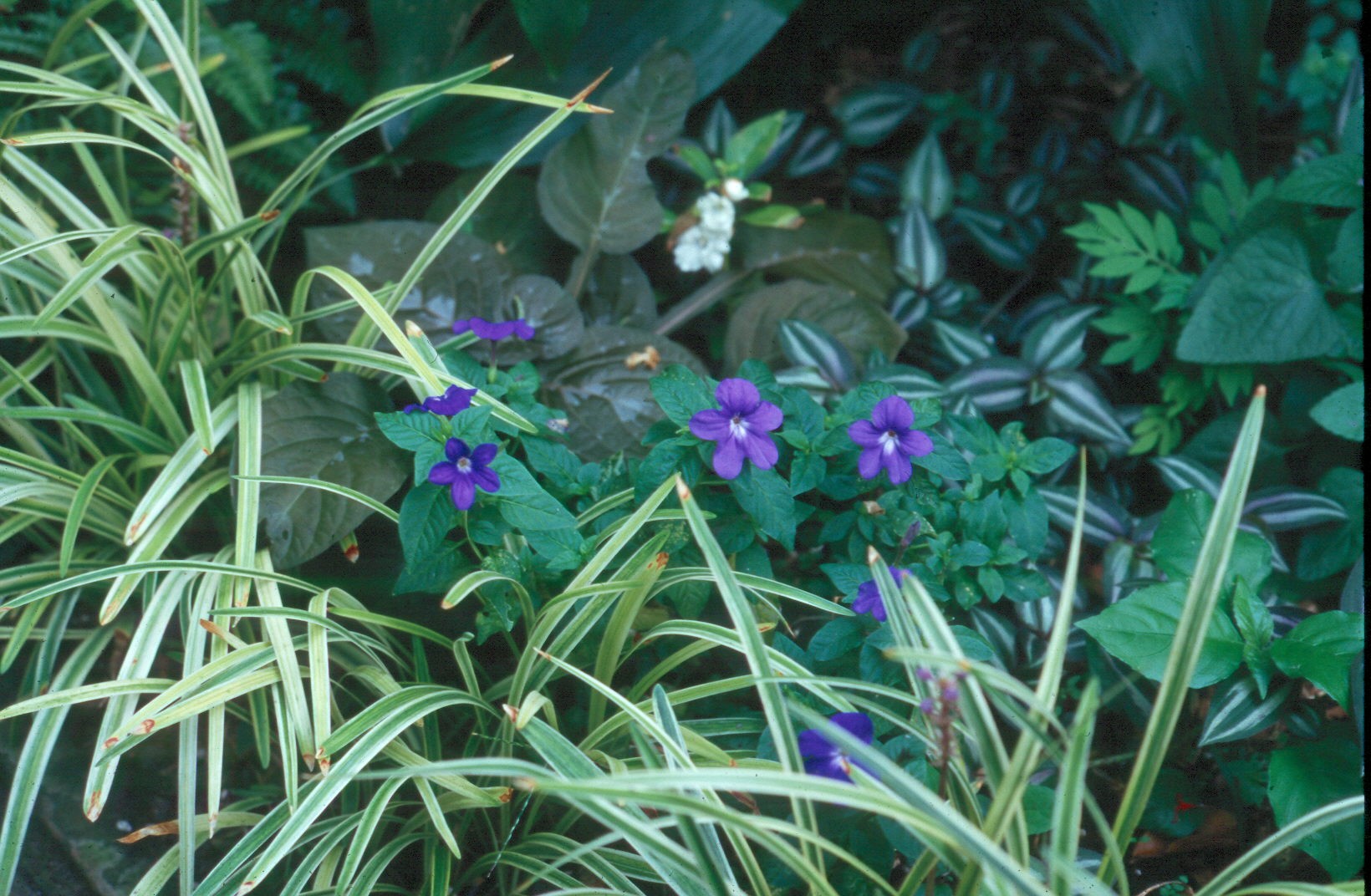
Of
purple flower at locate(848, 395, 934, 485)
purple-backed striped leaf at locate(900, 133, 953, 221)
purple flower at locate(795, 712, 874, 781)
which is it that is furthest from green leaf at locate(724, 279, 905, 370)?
purple flower at locate(795, 712, 874, 781)

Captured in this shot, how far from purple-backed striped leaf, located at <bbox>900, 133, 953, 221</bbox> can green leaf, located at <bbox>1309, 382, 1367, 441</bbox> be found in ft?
2.85

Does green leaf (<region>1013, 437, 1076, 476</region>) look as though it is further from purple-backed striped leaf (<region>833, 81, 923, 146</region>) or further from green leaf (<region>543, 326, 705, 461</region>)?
purple-backed striped leaf (<region>833, 81, 923, 146</region>)

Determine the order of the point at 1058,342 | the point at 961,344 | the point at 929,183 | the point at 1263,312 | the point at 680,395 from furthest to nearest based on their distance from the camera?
the point at 929,183
the point at 961,344
the point at 1058,342
the point at 1263,312
the point at 680,395

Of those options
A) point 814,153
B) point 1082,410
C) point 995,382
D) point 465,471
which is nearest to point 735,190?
point 814,153

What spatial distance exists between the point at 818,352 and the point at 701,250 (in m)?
0.38

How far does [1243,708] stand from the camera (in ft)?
3.75

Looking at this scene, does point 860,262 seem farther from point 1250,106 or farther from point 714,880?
point 714,880

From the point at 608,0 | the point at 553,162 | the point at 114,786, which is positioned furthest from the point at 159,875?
the point at 608,0

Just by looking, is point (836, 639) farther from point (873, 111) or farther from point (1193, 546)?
point (873, 111)

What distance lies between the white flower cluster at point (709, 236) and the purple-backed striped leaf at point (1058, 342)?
0.58 meters

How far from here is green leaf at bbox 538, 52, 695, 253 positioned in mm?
1780

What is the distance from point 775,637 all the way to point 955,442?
0.38 meters

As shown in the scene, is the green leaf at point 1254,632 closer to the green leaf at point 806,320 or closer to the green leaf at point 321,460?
the green leaf at point 806,320

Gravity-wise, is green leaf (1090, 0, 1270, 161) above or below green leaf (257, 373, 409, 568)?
above
